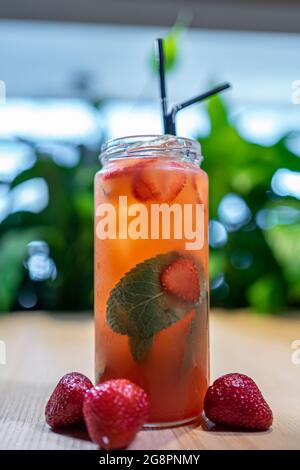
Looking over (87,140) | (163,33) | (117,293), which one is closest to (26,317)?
(87,140)

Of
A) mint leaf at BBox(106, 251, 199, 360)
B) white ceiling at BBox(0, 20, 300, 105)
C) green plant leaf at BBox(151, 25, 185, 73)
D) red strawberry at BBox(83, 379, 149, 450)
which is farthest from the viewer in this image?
white ceiling at BBox(0, 20, 300, 105)

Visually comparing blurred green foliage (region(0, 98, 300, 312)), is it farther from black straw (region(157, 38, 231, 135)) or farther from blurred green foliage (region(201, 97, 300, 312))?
black straw (region(157, 38, 231, 135))

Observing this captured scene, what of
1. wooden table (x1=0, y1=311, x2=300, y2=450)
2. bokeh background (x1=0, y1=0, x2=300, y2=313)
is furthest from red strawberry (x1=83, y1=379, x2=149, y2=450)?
bokeh background (x1=0, y1=0, x2=300, y2=313)

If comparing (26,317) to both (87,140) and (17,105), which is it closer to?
(87,140)

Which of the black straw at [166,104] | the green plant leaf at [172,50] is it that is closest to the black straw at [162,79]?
the black straw at [166,104]

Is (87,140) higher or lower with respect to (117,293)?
higher

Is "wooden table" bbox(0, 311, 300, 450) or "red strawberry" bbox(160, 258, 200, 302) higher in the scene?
"red strawberry" bbox(160, 258, 200, 302)
